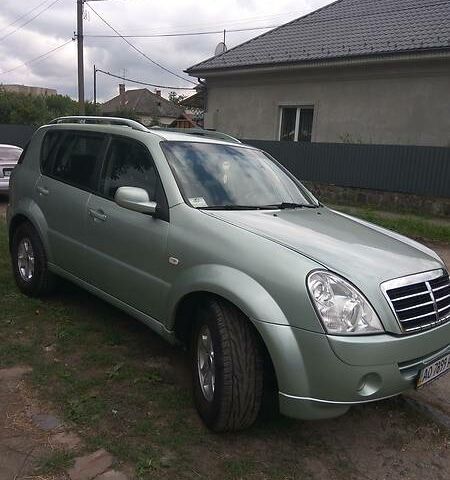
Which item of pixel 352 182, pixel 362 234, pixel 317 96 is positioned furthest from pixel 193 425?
pixel 317 96

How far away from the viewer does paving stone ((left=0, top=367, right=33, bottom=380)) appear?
353 cm

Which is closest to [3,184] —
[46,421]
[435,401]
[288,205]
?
[288,205]

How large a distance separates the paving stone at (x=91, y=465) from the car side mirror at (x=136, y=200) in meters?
1.46

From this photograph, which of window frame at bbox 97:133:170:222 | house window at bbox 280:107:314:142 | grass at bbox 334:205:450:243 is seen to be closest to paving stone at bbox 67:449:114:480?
window frame at bbox 97:133:170:222

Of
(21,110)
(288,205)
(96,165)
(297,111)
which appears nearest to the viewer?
(288,205)

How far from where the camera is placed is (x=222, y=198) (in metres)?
3.58

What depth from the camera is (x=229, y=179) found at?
12.5 feet

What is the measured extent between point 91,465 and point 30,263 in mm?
2727

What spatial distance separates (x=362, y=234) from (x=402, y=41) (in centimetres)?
1133

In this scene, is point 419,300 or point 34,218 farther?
point 34,218

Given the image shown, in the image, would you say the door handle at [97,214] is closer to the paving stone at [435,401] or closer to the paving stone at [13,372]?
the paving stone at [13,372]

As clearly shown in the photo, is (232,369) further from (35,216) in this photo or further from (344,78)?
(344,78)

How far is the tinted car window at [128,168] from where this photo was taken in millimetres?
3699

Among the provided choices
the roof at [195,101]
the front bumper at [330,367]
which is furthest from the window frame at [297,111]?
the front bumper at [330,367]
